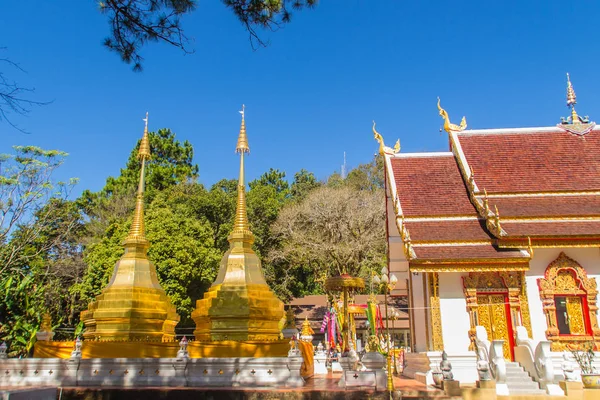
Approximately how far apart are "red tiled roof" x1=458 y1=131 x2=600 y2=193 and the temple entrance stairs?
588cm

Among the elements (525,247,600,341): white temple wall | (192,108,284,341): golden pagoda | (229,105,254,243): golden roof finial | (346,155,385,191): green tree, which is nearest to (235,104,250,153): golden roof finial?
(229,105,254,243): golden roof finial

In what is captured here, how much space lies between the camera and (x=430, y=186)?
53.7 ft

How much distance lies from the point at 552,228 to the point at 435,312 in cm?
420

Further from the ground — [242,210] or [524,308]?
[242,210]

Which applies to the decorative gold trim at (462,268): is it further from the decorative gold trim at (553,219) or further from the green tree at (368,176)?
the green tree at (368,176)

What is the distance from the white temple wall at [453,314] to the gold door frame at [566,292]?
2250 millimetres

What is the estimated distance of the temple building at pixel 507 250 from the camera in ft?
43.0

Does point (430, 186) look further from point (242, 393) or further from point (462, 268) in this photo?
point (242, 393)

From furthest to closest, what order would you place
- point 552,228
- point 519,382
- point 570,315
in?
point 552,228 → point 570,315 → point 519,382

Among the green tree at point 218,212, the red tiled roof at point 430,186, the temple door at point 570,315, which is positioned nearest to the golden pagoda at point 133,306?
the red tiled roof at point 430,186

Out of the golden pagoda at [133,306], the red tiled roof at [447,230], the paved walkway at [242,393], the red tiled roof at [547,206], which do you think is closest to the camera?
the paved walkway at [242,393]

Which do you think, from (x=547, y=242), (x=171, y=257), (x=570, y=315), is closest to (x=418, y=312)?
(x=570, y=315)

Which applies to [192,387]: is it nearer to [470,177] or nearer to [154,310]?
[154,310]

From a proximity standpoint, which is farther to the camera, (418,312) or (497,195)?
(418,312)
